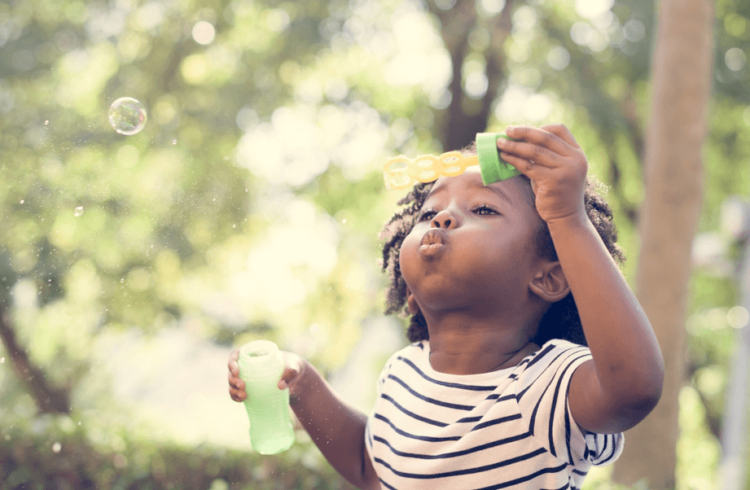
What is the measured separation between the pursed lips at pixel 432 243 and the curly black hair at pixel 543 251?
22 cm

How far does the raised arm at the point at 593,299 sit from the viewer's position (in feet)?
3.61

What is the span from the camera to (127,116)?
2.48 meters

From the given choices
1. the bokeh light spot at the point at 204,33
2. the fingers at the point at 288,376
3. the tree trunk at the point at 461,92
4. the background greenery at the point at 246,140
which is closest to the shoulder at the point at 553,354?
the fingers at the point at 288,376

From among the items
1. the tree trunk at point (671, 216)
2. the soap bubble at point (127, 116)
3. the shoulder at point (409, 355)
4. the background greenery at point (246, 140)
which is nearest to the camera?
the shoulder at point (409, 355)

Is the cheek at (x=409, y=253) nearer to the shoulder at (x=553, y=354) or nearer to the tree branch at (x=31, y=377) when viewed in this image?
the shoulder at (x=553, y=354)

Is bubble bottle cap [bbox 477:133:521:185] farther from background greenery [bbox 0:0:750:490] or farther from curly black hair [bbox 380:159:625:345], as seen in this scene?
background greenery [bbox 0:0:750:490]

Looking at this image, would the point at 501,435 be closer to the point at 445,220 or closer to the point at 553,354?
the point at 553,354

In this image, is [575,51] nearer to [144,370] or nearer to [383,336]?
[383,336]

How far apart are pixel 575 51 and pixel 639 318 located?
24.6 feet

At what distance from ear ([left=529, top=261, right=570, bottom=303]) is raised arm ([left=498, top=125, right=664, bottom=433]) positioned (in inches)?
8.9

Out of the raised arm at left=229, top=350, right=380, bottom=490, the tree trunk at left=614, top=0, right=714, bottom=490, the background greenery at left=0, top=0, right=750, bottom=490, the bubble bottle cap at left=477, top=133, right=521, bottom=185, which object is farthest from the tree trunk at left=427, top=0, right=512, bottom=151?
the bubble bottle cap at left=477, top=133, right=521, bottom=185

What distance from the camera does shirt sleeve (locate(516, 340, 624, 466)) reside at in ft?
4.01

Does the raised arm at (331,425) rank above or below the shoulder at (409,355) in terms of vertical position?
below

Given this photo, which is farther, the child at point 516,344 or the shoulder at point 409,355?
the shoulder at point 409,355
